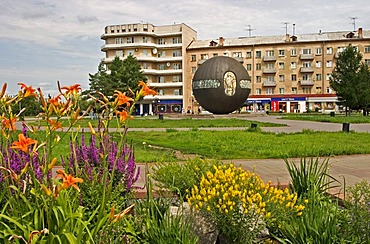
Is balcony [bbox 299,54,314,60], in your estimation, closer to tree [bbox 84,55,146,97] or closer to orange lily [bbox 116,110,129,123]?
tree [bbox 84,55,146,97]

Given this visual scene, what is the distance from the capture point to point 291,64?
7550 centimetres

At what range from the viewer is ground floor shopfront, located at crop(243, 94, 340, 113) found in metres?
72.7

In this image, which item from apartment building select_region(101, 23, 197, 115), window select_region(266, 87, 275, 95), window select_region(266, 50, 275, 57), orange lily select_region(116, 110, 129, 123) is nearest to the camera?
orange lily select_region(116, 110, 129, 123)

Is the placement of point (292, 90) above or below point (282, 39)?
below

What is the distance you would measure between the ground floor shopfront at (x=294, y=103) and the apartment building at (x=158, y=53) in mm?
13637

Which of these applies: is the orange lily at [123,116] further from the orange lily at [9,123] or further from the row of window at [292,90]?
the row of window at [292,90]

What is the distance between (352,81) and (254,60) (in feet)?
96.7

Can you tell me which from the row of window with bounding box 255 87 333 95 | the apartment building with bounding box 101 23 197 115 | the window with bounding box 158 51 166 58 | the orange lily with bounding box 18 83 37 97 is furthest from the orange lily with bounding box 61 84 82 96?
the window with bounding box 158 51 166 58

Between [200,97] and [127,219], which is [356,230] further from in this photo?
[200,97]

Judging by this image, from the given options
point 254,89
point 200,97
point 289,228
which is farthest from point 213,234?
point 254,89

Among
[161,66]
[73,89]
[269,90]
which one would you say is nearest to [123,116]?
[73,89]

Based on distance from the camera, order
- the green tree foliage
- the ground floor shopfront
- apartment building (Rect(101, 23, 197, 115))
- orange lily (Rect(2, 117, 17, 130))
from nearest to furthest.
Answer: orange lily (Rect(2, 117, 17, 130))
the green tree foliage
the ground floor shopfront
apartment building (Rect(101, 23, 197, 115))

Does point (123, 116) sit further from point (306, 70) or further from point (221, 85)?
point (306, 70)

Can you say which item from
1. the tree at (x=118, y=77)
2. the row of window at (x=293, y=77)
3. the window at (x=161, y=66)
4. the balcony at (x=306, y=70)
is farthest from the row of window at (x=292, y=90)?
the tree at (x=118, y=77)
